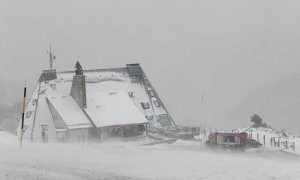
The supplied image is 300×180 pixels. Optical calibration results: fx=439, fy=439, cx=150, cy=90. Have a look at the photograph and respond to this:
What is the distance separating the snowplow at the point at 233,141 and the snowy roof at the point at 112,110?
45.0 feet

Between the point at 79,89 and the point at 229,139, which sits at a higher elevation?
the point at 79,89

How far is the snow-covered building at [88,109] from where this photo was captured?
52.0 meters

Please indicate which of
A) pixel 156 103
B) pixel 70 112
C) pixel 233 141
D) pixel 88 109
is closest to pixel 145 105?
pixel 156 103

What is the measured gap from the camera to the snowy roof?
53.2m

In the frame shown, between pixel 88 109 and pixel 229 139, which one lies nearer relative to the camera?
pixel 229 139

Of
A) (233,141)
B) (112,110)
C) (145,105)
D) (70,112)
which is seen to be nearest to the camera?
(233,141)

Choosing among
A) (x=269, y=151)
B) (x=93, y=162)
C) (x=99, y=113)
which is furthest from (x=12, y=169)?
(x=99, y=113)

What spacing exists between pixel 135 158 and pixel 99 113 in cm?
2182

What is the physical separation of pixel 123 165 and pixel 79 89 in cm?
2689

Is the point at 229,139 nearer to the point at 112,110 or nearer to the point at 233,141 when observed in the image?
the point at 233,141

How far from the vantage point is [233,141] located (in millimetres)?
42500

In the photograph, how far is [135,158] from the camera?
1298 inches

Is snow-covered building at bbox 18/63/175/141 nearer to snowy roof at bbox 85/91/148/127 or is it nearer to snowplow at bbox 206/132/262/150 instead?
snowy roof at bbox 85/91/148/127

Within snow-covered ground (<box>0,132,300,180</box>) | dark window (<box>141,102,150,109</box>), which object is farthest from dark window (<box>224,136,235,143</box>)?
dark window (<box>141,102,150,109</box>)
